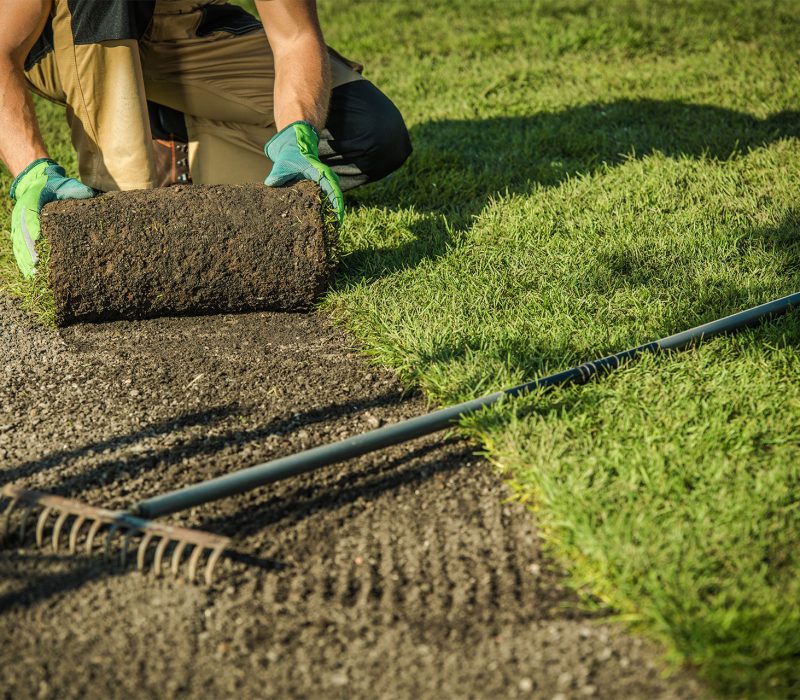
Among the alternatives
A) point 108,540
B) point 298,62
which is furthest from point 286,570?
point 298,62

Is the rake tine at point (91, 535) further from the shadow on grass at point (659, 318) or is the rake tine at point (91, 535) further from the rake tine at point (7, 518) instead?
the shadow on grass at point (659, 318)

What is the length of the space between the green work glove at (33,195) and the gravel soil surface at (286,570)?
610 mm

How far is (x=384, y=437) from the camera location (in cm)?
237

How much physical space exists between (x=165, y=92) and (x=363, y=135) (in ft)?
3.44

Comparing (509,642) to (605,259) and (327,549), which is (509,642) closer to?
(327,549)

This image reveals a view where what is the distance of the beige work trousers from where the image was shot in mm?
3695

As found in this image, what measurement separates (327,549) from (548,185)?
2.88m

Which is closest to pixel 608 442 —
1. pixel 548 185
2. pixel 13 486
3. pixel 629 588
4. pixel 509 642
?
pixel 629 588

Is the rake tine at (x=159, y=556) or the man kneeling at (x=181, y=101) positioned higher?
the man kneeling at (x=181, y=101)

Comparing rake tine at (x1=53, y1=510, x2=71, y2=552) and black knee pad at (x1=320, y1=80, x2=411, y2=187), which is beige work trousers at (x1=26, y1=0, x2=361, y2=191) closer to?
black knee pad at (x1=320, y1=80, x2=411, y2=187)

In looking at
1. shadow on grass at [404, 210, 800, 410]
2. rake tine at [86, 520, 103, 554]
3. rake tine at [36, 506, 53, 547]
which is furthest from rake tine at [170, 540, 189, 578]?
shadow on grass at [404, 210, 800, 410]

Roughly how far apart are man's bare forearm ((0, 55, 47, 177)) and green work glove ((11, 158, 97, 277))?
110mm

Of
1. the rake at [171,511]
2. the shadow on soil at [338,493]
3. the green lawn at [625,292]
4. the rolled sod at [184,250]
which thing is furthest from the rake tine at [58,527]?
the rolled sod at [184,250]

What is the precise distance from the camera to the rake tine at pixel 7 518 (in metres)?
2.19
